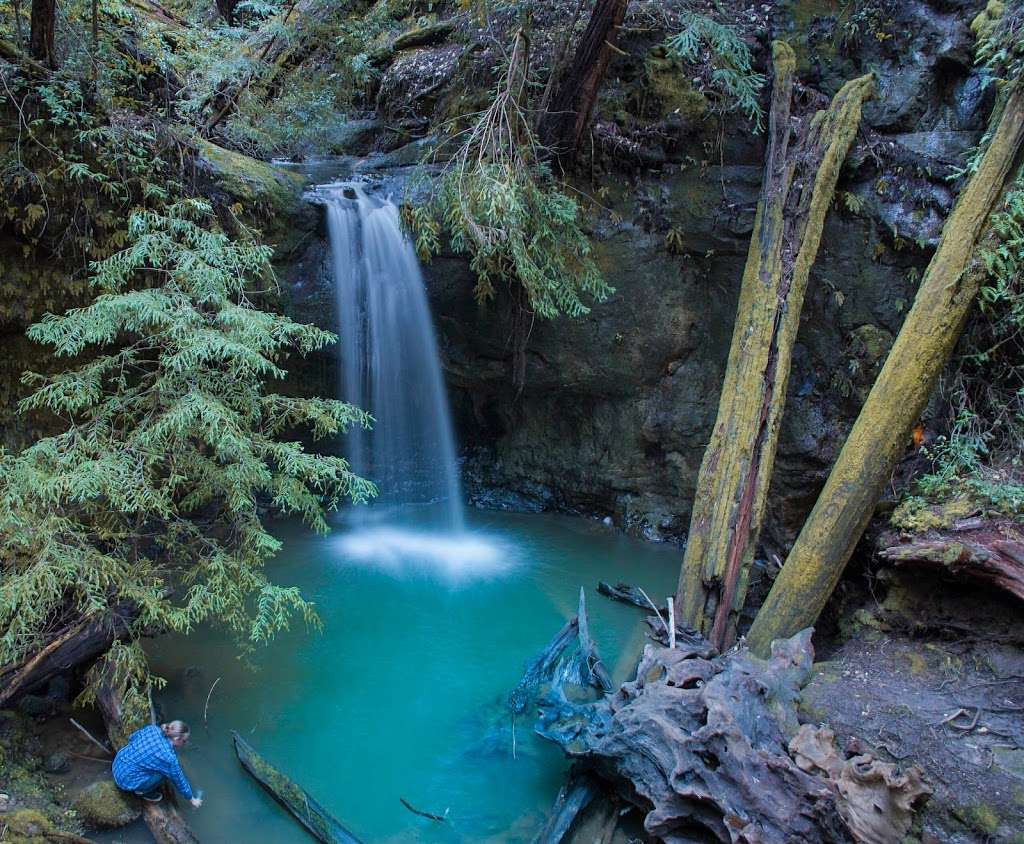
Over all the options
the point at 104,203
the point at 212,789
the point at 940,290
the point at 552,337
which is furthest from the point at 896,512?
the point at 104,203

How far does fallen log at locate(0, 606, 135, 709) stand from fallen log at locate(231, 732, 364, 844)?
1099 millimetres

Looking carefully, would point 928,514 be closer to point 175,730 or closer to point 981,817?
point 981,817

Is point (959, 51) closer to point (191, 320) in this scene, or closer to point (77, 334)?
point (191, 320)

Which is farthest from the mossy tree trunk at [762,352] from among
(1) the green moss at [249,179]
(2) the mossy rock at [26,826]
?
(1) the green moss at [249,179]

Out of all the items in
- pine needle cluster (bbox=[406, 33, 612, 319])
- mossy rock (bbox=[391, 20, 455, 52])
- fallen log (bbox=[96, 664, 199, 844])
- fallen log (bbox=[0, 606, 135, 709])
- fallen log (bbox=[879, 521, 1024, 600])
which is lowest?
fallen log (bbox=[96, 664, 199, 844])

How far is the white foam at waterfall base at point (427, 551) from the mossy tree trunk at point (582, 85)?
4.71 metres

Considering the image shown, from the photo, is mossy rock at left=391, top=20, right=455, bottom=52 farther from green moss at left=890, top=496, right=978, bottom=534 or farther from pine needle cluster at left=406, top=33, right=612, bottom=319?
green moss at left=890, top=496, right=978, bottom=534

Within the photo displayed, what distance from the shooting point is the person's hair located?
4125mm

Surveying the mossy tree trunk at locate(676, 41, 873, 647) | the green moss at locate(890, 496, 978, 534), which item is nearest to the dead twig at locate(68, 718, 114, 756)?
the mossy tree trunk at locate(676, 41, 873, 647)

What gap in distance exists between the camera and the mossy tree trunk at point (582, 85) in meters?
6.26

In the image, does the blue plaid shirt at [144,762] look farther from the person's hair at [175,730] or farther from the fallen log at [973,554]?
the fallen log at [973,554]

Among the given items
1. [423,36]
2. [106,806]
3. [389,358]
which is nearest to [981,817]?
[106,806]

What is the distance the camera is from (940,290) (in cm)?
541

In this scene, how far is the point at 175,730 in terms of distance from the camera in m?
4.14
